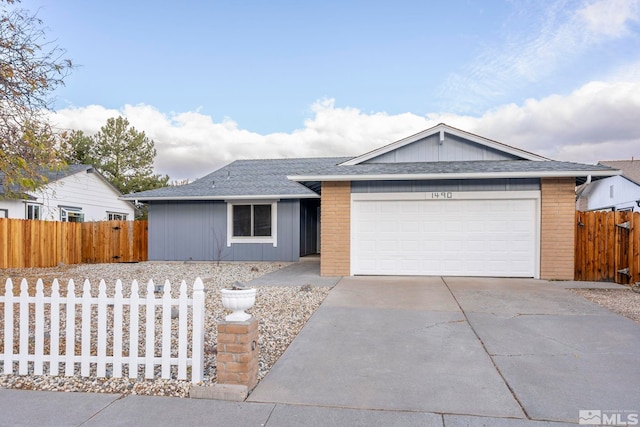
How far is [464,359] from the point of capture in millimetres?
4551

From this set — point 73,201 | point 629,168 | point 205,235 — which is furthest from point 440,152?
point 629,168

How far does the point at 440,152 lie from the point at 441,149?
93 millimetres

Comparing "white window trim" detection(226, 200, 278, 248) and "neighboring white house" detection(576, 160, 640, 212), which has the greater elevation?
"neighboring white house" detection(576, 160, 640, 212)

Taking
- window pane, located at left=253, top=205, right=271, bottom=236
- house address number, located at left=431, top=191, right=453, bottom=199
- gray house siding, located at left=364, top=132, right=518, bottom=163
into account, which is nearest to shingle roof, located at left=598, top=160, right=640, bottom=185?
gray house siding, located at left=364, top=132, right=518, bottom=163

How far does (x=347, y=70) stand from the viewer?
1343 centimetres

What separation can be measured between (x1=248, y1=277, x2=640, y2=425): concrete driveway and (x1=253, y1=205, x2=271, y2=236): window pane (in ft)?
26.8

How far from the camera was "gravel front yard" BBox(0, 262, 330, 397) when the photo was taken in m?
3.85

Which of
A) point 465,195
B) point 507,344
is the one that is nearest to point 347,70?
point 465,195

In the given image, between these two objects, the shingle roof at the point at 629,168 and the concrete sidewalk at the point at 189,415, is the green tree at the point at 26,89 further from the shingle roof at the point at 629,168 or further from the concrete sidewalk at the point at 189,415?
the shingle roof at the point at 629,168

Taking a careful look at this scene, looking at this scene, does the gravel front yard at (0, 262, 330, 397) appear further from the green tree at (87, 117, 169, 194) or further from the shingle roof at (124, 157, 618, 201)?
the green tree at (87, 117, 169, 194)

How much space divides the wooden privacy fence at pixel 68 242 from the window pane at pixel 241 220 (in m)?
4.64

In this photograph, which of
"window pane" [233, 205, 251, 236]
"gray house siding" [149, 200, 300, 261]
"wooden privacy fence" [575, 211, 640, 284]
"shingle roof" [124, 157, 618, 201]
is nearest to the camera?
"shingle roof" [124, 157, 618, 201]

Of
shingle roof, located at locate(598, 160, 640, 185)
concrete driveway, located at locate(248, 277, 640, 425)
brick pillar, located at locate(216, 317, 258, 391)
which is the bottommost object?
concrete driveway, located at locate(248, 277, 640, 425)

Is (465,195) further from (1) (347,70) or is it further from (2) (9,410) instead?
(2) (9,410)
